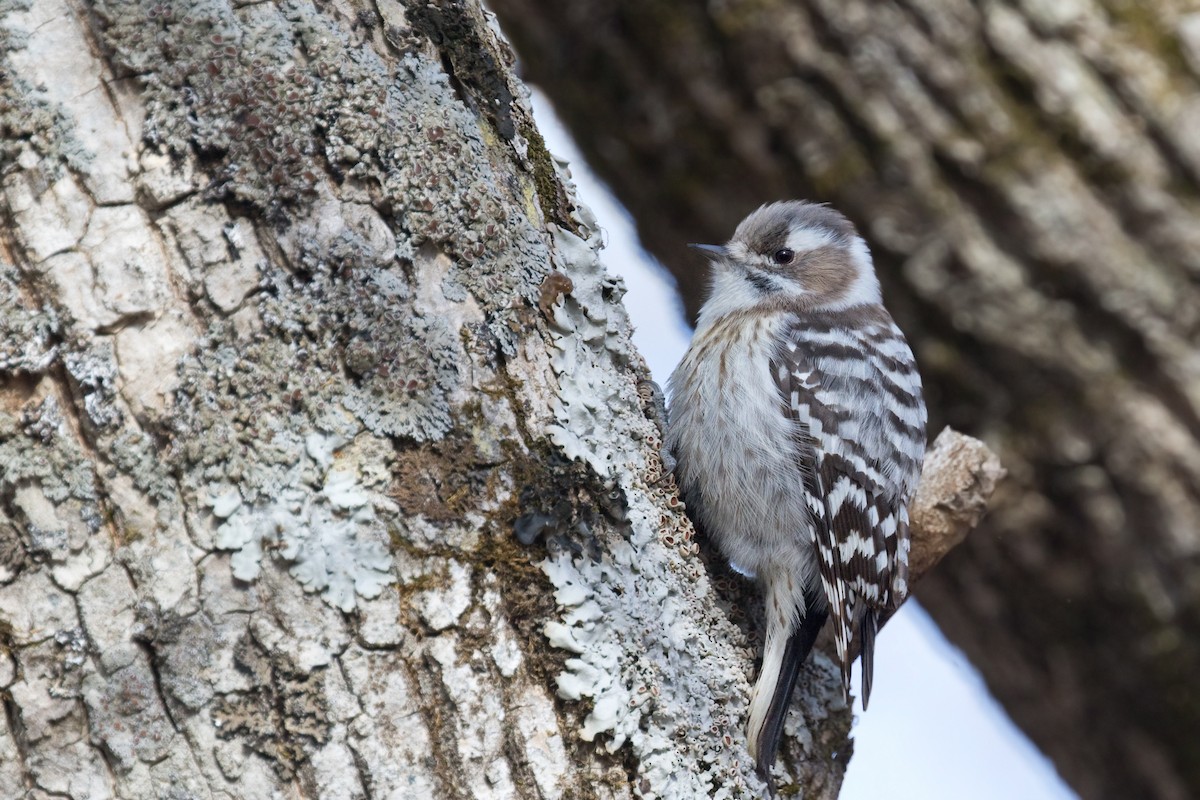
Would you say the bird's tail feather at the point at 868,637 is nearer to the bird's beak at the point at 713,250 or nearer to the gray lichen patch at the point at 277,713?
the bird's beak at the point at 713,250

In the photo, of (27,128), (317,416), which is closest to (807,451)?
(317,416)

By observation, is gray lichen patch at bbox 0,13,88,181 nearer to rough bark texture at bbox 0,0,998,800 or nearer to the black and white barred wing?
rough bark texture at bbox 0,0,998,800

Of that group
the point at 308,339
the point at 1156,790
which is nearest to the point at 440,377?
the point at 308,339

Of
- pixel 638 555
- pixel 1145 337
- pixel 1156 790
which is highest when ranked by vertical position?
pixel 1145 337

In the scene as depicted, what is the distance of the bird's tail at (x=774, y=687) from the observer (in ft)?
8.18

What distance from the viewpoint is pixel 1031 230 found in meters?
3.42

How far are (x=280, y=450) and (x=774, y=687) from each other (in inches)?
54.8

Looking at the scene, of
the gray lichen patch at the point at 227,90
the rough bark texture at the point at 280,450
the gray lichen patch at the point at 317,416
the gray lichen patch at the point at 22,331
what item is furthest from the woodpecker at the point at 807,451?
the gray lichen patch at the point at 22,331

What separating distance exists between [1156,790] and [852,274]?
2.08 metres

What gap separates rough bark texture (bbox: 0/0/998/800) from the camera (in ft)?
5.84

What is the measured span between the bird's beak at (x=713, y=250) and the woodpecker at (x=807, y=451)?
19 millimetres

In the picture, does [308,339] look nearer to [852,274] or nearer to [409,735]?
[409,735]

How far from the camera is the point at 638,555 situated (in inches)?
91.1

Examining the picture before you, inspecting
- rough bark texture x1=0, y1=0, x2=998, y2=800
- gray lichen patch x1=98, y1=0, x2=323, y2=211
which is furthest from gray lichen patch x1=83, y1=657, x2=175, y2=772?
gray lichen patch x1=98, y1=0, x2=323, y2=211
